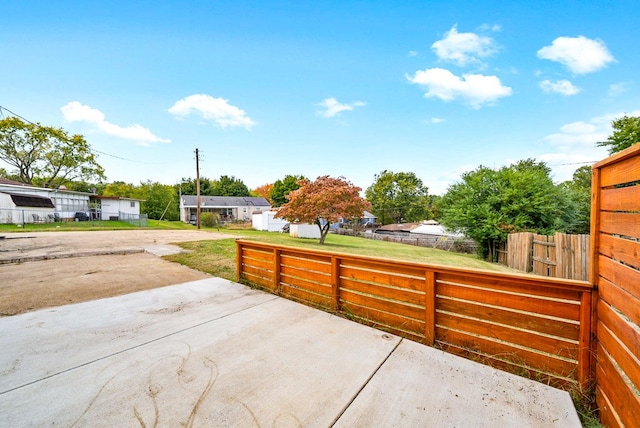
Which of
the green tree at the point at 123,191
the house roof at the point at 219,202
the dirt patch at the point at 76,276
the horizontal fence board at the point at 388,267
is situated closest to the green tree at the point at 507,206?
the horizontal fence board at the point at 388,267

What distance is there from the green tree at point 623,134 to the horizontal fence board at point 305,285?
13.9 m

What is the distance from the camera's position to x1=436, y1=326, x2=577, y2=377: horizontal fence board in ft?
5.92

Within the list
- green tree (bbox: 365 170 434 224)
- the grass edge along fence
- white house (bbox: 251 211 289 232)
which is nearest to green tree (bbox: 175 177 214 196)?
white house (bbox: 251 211 289 232)

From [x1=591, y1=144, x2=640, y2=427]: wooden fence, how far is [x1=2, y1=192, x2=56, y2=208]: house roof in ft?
89.9

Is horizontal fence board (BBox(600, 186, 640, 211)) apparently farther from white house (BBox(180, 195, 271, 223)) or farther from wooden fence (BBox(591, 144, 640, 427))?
white house (BBox(180, 195, 271, 223))

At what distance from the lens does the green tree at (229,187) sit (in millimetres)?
40938

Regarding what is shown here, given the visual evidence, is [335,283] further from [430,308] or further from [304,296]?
[430,308]

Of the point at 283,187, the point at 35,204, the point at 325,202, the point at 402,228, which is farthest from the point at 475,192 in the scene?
the point at 35,204

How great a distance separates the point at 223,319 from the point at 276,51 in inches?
409

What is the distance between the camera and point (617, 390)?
1312 millimetres

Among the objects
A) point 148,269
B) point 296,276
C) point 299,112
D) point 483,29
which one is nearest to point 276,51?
point 299,112

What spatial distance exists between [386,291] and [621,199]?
188 centimetres

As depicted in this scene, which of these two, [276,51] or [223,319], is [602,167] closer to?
[223,319]

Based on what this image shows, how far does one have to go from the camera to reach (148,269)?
216 inches
